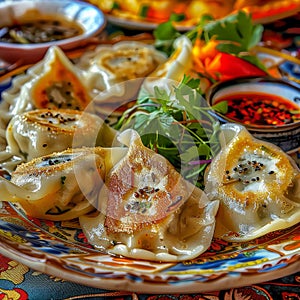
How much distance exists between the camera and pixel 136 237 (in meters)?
2.15

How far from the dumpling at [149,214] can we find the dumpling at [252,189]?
0.09 m

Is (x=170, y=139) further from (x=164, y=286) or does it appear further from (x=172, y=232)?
(x=164, y=286)

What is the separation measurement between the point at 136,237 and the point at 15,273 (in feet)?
1.73

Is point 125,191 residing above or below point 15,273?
above

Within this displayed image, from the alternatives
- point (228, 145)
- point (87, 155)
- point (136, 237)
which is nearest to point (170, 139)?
point (228, 145)

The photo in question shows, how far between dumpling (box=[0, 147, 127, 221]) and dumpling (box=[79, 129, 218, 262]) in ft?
0.18

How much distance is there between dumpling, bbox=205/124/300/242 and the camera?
2.25 m

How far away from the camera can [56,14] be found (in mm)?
4375

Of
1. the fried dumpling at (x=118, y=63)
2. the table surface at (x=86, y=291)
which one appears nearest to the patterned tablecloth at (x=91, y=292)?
the table surface at (x=86, y=291)

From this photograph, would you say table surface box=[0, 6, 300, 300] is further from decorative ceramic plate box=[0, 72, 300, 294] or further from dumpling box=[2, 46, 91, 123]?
dumpling box=[2, 46, 91, 123]

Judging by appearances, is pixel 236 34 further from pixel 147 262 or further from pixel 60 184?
pixel 147 262

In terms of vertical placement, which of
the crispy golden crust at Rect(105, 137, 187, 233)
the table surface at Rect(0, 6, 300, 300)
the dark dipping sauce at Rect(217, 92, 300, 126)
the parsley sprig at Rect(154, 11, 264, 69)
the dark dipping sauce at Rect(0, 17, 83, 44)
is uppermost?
the crispy golden crust at Rect(105, 137, 187, 233)

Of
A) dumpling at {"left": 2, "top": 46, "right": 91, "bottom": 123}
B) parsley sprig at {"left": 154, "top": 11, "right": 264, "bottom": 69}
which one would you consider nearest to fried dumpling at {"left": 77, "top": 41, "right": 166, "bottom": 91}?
dumpling at {"left": 2, "top": 46, "right": 91, "bottom": 123}

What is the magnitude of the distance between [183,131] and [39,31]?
80.8 inches
